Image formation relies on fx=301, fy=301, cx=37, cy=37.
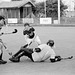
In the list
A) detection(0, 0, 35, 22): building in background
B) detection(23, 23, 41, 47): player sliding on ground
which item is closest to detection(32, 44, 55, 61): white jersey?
detection(23, 23, 41, 47): player sliding on ground

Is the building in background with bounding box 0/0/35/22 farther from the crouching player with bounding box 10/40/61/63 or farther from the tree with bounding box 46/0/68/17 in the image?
the crouching player with bounding box 10/40/61/63

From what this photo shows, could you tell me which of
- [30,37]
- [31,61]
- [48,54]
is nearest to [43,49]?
[48,54]

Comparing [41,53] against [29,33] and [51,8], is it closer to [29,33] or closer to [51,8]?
[29,33]

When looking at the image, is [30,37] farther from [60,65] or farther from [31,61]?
[60,65]

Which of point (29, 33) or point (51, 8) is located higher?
point (51, 8)

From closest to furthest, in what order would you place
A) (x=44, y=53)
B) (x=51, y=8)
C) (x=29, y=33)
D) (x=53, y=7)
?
(x=44, y=53), (x=29, y=33), (x=53, y=7), (x=51, y=8)

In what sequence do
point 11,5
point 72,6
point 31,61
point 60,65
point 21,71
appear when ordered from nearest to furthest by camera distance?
point 21,71, point 60,65, point 31,61, point 11,5, point 72,6

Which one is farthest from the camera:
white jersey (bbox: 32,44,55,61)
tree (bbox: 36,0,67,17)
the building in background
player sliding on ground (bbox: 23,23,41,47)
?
tree (bbox: 36,0,67,17)

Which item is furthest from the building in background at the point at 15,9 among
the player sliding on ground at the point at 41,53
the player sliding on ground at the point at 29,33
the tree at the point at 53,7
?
the player sliding on ground at the point at 41,53

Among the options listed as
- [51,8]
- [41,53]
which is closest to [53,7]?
[51,8]

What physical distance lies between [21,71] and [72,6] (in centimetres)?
7299

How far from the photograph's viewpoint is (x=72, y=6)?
262 ft

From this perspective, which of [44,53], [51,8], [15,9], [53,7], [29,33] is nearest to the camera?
[44,53]

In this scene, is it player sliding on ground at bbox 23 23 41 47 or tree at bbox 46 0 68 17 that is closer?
player sliding on ground at bbox 23 23 41 47
